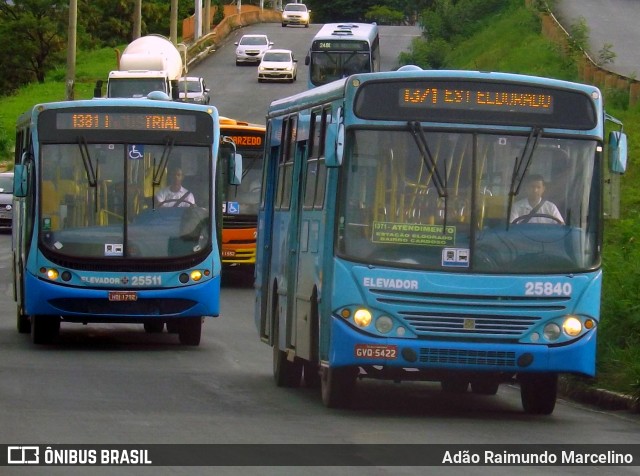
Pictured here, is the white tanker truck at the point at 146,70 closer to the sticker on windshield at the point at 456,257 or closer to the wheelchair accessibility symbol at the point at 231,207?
the wheelchair accessibility symbol at the point at 231,207

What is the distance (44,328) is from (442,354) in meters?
8.10

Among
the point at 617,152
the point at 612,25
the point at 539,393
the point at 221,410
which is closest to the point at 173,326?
the point at 221,410

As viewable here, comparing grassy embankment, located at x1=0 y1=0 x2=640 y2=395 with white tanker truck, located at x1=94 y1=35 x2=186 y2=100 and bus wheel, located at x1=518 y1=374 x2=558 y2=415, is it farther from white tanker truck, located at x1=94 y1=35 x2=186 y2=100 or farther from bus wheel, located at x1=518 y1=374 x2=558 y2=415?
white tanker truck, located at x1=94 y1=35 x2=186 y2=100

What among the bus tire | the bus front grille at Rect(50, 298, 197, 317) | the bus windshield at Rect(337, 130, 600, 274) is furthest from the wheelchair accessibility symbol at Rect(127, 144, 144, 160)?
the bus windshield at Rect(337, 130, 600, 274)

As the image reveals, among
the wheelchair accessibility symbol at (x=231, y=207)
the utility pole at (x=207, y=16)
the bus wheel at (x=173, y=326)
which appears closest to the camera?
the bus wheel at (x=173, y=326)

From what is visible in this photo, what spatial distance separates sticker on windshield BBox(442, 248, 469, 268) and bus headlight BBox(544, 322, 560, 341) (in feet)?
2.61

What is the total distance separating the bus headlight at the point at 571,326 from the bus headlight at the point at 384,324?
1.38m

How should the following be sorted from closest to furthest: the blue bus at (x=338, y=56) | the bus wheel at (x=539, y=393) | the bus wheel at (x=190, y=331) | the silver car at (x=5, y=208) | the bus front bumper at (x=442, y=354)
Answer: the bus front bumper at (x=442, y=354), the bus wheel at (x=539, y=393), the bus wheel at (x=190, y=331), the silver car at (x=5, y=208), the blue bus at (x=338, y=56)

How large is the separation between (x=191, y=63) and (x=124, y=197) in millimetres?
62422

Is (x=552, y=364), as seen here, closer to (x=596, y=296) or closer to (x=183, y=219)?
(x=596, y=296)

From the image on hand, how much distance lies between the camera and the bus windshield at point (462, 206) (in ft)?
40.1

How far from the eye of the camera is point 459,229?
12.2 m

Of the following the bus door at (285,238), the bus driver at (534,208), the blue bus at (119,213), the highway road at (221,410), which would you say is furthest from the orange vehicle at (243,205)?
the bus driver at (534,208)

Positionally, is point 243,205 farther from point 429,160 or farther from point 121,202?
point 429,160
